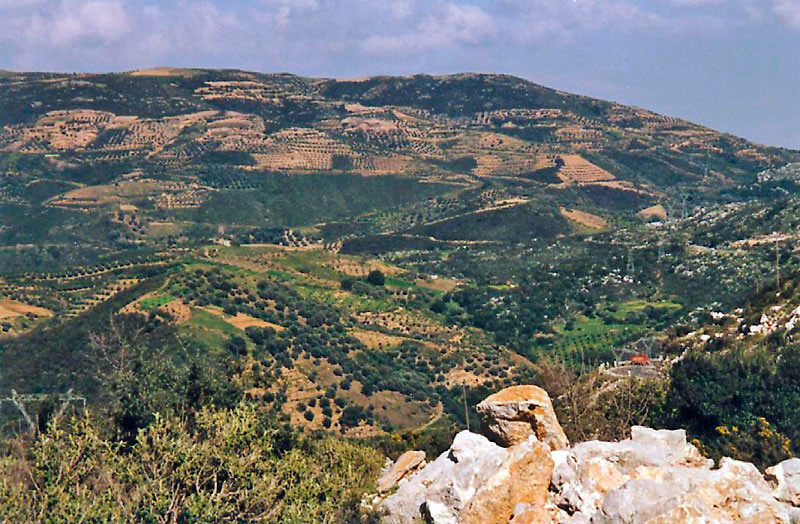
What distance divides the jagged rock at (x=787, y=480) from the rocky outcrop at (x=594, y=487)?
0.08ft

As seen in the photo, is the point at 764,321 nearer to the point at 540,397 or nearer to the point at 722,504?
the point at 540,397

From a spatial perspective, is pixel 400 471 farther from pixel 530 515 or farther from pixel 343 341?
pixel 343 341

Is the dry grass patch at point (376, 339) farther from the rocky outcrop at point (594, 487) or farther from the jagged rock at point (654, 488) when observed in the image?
the jagged rock at point (654, 488)

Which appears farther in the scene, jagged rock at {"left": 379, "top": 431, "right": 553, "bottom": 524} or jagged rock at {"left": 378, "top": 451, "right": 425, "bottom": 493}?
jagged rock at {"left": 378, "top": 451, "right": 425, "bottom": 493}

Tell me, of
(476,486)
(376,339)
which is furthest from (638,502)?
(376,339)

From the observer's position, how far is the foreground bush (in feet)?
71.3

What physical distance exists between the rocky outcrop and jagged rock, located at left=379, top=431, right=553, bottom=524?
0.9 inches

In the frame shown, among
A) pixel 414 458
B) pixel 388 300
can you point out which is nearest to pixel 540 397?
pixel 414 458

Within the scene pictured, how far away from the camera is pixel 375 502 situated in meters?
24.9

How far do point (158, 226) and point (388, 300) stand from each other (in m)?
91.7

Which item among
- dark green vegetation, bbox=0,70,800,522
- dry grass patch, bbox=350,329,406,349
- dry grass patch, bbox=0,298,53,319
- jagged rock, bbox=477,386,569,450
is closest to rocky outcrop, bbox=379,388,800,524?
jagged rock, bbox=477,386,569,450

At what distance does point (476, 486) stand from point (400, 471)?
6866mm

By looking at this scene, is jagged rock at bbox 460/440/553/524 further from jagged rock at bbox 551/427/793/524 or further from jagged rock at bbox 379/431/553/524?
jagged rock at bbox 551/427/793/524

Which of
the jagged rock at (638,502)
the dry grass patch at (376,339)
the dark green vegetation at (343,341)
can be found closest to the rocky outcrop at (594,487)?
the jagged rock at (638,502)
